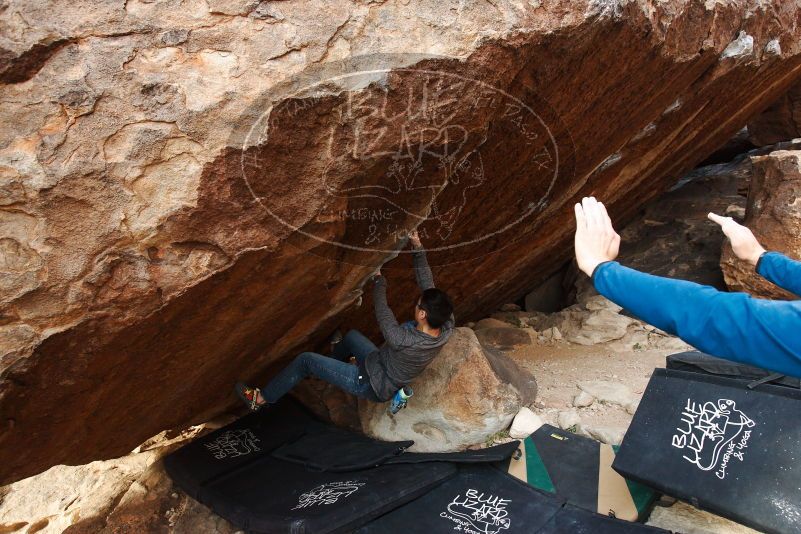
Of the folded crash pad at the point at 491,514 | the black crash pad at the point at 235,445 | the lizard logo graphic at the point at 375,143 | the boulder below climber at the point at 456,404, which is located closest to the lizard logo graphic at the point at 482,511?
the folded crash pad at the point at 491,514

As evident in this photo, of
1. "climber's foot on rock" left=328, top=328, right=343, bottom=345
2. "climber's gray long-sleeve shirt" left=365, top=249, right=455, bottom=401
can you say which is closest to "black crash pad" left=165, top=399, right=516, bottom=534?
"climber's gray long-sleeve shirt" left=365, top=249, right=455, bottom=401

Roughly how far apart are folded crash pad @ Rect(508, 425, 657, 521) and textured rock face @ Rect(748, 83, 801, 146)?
5061 millimetres

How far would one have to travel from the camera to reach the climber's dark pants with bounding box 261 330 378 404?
297cm

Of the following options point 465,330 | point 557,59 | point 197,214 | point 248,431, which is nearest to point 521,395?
point 465,330

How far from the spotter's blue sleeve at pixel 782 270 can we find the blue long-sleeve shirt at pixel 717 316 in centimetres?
65

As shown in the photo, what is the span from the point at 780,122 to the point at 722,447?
5389 mm

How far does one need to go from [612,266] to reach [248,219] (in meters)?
1.19

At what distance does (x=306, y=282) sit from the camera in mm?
2367

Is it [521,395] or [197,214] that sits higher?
[197,214]

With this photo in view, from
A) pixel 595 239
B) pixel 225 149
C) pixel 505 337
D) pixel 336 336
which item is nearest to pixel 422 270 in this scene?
pixel 336 336

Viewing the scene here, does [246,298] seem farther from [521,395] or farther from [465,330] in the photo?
[521,395]

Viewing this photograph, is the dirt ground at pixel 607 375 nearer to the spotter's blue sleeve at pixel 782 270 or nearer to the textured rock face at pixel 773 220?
the textured rock face at pixel 773 220

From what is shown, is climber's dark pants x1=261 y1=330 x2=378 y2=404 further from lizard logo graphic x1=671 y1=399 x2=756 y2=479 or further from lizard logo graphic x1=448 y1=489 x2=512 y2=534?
lizard logo graphic x1=671 y1=399 x2=756 y2=479

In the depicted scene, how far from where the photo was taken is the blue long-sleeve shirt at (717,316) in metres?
1.16
